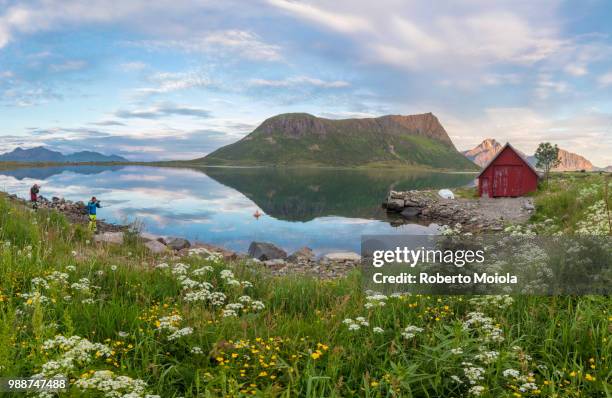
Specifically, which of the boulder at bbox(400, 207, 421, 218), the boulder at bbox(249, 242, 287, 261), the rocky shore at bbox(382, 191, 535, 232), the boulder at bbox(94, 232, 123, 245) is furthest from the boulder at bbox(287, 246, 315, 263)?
the boulder at bbox(400, 207, 421, 218)

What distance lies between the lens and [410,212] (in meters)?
43.2

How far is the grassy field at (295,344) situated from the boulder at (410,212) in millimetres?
35910

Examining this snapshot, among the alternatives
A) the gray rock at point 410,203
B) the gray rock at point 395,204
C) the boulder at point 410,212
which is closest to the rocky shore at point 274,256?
the boulder at point 410,212

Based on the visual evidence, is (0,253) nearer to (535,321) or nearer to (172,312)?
(172,312)

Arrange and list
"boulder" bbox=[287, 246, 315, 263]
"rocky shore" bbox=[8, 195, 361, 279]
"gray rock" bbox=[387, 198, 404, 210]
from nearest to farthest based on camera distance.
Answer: "rocky shore" bbox=[8, 195, 361, 279]
"boulder" bbox=[287, 246, 315, 263]
"gray rock" bbox=[387, 198, 404, 210]

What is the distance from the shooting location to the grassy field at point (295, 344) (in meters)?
4.38

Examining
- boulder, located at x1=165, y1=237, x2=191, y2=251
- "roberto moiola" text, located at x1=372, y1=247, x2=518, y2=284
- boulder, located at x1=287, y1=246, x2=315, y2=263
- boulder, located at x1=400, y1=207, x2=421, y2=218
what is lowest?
boulder, located at x1=287, y1=246, x2=315, y2=263

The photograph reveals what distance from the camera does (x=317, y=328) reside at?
593 centimetres

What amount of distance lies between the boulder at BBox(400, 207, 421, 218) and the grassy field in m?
35.9

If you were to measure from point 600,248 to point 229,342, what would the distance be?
22.9 feet

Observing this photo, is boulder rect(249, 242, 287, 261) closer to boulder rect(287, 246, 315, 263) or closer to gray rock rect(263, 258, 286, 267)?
boulder rect(287, 246, 315, 263)

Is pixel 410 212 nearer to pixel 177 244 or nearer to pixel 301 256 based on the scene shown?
pixel 301 256

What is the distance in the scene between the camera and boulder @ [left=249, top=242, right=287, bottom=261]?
20219mm

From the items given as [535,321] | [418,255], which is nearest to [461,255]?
[418,255]
